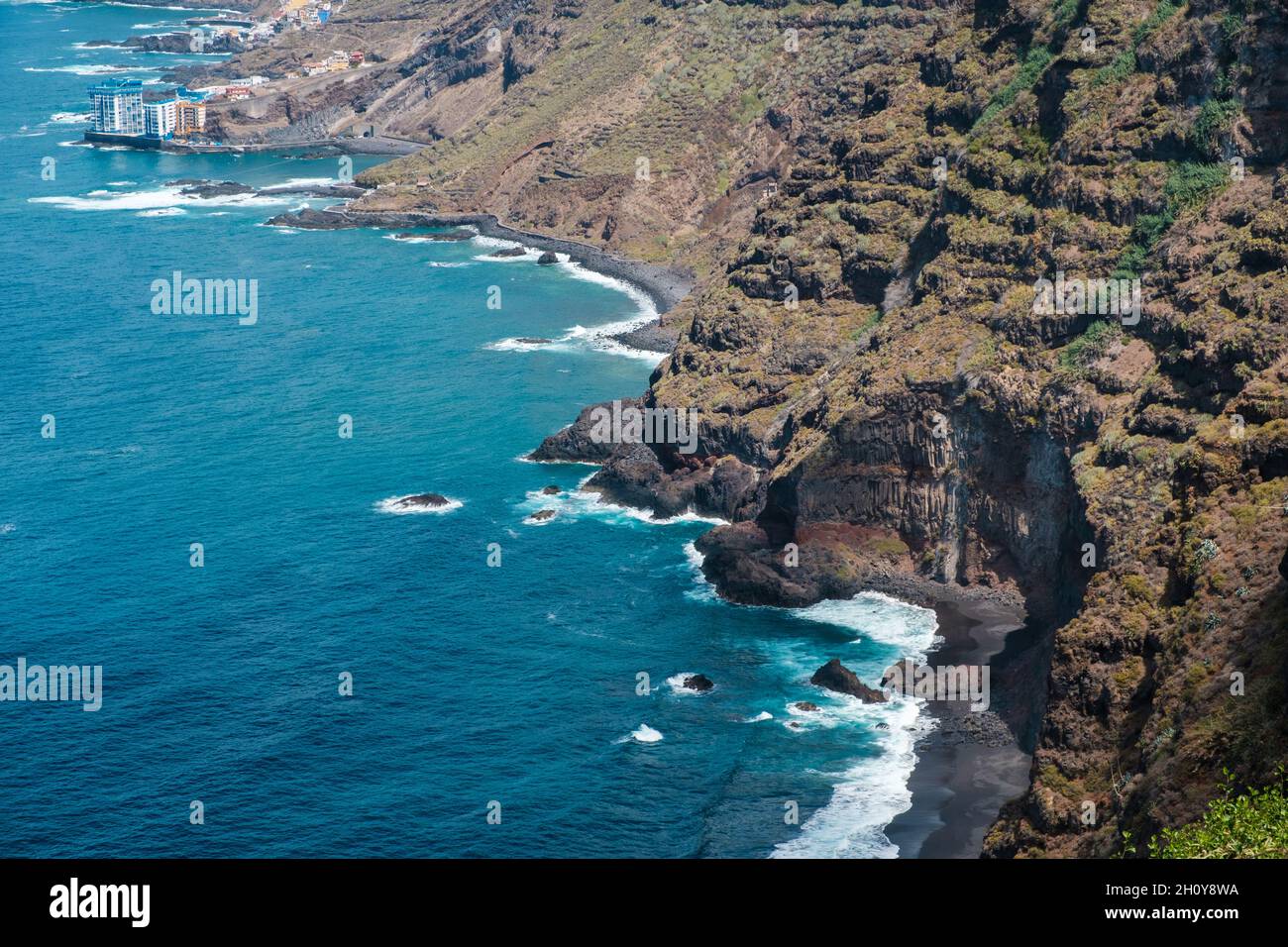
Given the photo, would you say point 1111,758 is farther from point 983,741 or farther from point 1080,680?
point 983,741

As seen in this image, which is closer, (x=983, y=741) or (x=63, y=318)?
(x=983, y=741)

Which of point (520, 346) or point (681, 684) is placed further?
point (520, 346)

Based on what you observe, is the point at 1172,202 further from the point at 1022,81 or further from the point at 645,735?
the point at 645,735

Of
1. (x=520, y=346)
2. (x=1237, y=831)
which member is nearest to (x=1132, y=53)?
(x=1237, y=831)

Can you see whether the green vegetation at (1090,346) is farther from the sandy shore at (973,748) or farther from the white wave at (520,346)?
the white wave at (520,346)

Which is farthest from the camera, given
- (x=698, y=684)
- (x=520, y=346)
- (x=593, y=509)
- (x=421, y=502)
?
(x=520, y=346)

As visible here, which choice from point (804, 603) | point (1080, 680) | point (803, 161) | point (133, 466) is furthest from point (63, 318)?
point (1080, 680)
